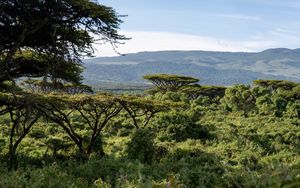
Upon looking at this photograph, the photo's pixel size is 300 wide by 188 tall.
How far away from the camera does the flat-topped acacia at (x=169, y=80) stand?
225 ft

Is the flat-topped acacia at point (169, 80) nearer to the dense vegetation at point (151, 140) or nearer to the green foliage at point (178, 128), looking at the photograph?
the dense vegetation at point (151, 140)

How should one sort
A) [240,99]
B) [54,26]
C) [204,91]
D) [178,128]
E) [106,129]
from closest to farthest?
[54,26] < [178,128] < [106,129] < [240,99] < [204,91]

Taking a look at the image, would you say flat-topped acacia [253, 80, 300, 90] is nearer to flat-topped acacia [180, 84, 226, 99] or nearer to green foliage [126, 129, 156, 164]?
flat-topped acacia [180, 84, 226, 99]

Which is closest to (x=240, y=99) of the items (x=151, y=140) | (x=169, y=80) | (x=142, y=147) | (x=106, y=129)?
(x=169, y=80)

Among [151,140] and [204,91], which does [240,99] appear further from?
[151,140]

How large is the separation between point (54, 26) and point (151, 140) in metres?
12.0

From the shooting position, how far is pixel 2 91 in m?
19.9

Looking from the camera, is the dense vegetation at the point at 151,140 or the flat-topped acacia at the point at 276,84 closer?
the dense vegetation at the point at 151,140

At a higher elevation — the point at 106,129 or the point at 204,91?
the point at 204,91

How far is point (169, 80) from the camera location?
69562mm

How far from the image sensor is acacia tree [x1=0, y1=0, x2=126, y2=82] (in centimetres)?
1262

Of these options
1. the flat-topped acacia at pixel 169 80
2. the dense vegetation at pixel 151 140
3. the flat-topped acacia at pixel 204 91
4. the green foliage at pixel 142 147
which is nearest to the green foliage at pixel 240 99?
the dense vegetation at pixel 151 140

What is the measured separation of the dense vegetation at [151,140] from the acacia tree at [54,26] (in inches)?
79.5

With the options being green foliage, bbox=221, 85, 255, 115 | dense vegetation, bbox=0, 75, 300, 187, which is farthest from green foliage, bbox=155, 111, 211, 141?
green foliage, bbox=221, 85, 255, 115
